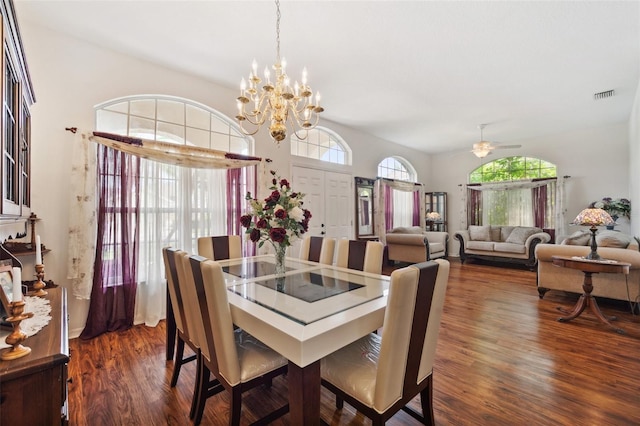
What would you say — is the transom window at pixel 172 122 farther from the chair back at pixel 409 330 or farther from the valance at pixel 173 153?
the chair back at pixel 409 330

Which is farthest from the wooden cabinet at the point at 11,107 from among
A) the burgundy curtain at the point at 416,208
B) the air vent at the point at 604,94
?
the burgundy curtain at the point at 416,208

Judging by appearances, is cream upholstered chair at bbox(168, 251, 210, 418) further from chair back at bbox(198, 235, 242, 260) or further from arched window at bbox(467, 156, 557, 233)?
arched window at bbox(467, 156, 557, 233)

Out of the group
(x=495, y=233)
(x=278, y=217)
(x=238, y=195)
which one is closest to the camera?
(x=278, y=217)

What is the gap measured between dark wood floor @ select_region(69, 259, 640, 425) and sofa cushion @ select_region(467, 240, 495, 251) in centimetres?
316

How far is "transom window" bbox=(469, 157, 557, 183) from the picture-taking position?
21.6 ft

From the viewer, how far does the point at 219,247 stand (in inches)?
111

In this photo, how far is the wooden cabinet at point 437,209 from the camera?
7.84 m

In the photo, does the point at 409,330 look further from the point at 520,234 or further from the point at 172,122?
the point at 520,234

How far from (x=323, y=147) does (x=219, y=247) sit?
10.1ft

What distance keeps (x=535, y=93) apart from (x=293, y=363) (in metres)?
4.89

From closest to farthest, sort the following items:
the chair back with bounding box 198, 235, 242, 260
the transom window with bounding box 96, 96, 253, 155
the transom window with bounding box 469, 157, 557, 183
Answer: the chair back with bounding box 198, 235, 242, 260 < the transom window with bounding box 96, 96, 253, 155 < the transom window with bounding box 469, 157, 557, 183

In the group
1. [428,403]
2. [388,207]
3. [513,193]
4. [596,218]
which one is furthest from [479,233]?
[428,403]

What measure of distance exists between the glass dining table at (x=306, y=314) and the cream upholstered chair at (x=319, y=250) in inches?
21.3

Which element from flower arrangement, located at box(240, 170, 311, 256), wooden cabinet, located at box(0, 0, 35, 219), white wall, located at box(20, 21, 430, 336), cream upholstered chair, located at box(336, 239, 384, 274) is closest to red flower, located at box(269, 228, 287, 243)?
flower arrangement, located at box(240, 170, 311, 256)
